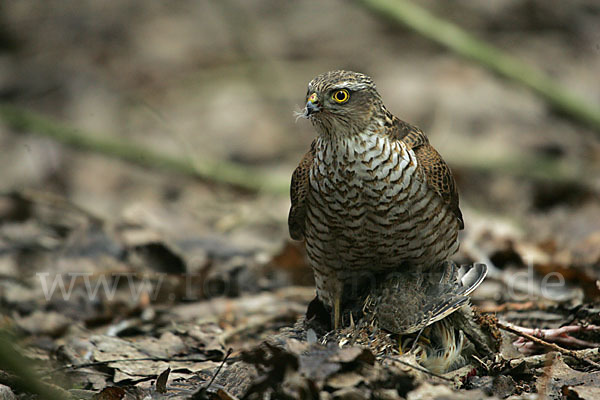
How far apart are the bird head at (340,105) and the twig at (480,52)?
3701 mm

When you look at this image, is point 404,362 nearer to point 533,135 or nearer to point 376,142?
point 376,142

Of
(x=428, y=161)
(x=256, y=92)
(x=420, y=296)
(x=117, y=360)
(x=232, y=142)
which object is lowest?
(x=117, y=360)

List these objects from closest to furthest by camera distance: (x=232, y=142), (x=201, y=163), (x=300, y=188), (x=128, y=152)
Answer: (x=300, y=188)
(x=128, y=152)
(x=201, y=163)
(x=232, y=142)

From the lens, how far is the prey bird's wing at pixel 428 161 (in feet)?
13.1

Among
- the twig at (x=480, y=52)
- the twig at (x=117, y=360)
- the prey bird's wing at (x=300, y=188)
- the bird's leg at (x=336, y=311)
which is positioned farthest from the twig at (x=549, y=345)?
the twig at (x=480, y=52)

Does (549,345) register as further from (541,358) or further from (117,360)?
(117,360)

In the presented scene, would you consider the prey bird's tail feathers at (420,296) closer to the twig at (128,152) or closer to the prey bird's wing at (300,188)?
the prey bird's wing at (300,188)

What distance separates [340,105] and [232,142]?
697cm

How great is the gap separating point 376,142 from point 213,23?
10080 millimetres

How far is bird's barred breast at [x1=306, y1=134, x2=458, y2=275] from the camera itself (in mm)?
3809

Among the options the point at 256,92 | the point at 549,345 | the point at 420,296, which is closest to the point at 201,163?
the point at 256,92

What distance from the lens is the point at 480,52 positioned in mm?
7656

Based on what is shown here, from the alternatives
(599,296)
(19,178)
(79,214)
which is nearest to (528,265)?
(599,296)

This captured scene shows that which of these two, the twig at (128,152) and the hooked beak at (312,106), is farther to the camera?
the twig at (128,152)
